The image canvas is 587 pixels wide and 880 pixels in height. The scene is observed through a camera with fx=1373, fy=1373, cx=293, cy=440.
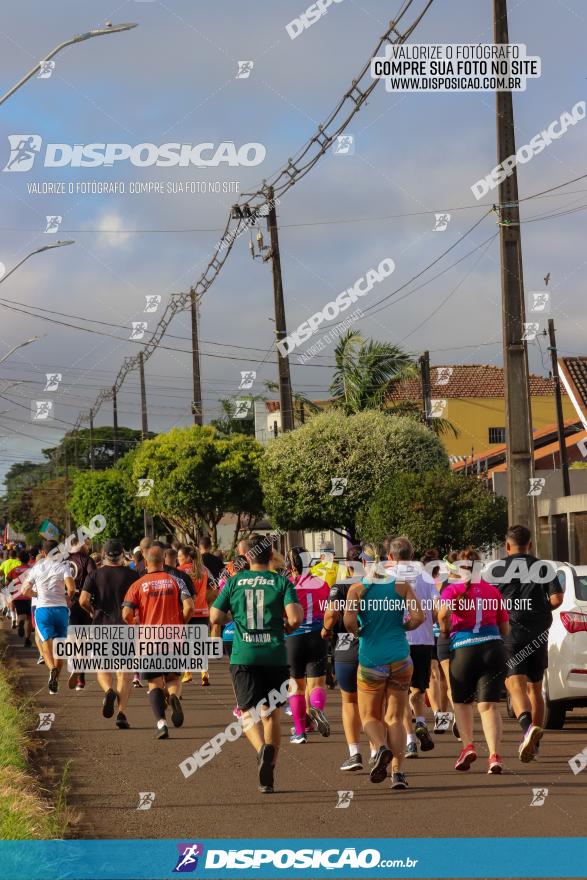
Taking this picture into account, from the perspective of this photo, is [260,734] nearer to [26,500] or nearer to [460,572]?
[460,572]

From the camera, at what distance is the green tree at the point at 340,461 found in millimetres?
36375

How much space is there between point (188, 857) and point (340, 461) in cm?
2923

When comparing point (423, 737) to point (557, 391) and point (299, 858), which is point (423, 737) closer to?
point (299, 858)

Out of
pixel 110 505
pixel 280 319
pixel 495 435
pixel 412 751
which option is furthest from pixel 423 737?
pixel 495 435

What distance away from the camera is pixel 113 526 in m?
68.1

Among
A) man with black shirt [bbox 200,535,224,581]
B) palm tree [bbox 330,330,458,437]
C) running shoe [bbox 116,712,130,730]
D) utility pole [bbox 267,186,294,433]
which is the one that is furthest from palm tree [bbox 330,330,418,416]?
running shoe [bbox 116,712,130,730]

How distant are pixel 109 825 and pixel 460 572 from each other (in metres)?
4.01

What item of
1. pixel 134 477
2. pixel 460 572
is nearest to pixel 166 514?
pixel 134 477

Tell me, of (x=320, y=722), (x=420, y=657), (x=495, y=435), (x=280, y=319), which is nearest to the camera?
(x=420, y=657)

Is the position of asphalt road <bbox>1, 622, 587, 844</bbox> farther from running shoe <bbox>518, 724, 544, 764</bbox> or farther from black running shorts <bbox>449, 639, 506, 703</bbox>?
black running shorts <bbox>449, 639, 506, 703</bbox>

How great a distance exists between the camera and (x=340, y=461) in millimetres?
36844

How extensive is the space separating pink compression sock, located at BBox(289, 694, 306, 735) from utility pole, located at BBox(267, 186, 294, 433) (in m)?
16.4

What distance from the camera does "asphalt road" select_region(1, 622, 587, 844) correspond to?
8578 mm

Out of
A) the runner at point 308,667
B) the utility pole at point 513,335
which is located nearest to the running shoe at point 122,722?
the runner at point 308,667
